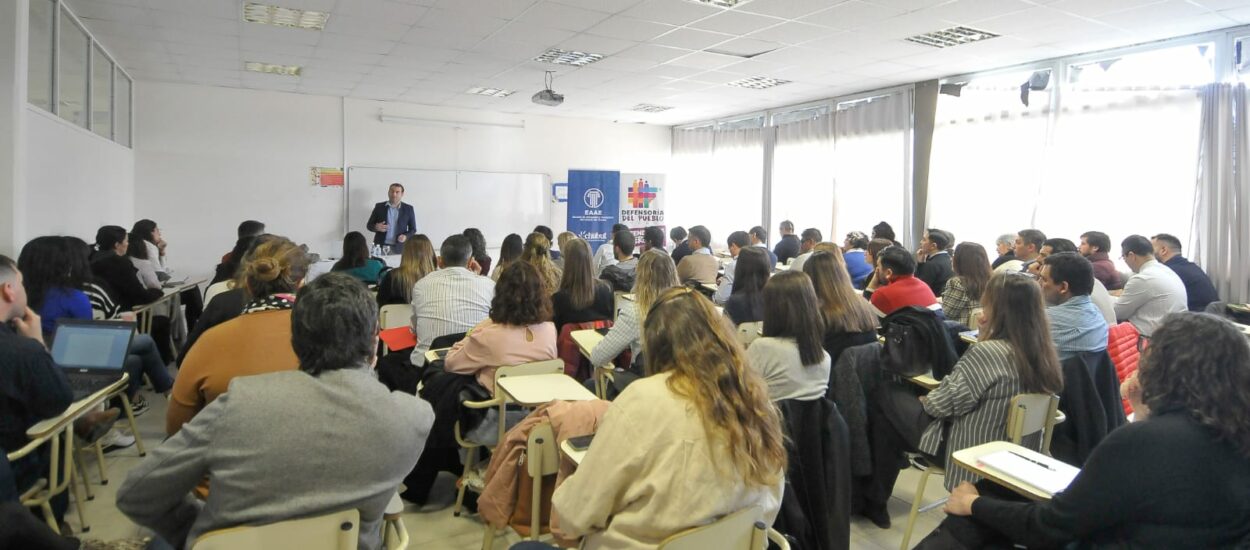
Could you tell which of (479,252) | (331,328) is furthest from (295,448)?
(479,252)

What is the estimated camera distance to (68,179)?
5.09m

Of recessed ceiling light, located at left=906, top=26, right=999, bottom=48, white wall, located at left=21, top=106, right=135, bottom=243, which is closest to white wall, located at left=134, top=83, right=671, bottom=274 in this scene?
white wall, located at left=21, top=106, right=135, bottom=243

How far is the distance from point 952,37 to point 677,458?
5547 millimetres

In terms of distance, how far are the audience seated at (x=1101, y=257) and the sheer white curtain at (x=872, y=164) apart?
8.08 ft

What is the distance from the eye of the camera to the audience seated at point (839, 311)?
3092 millimetres

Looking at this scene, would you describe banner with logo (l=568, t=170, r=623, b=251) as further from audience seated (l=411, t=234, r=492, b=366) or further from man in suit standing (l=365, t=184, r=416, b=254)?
audience seated (l=411, t=234, r=492, b=366)

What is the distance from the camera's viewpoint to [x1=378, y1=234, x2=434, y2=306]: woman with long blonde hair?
4504mm

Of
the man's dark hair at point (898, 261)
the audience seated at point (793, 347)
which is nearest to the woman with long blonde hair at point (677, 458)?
the audience seated at point (793, 347)

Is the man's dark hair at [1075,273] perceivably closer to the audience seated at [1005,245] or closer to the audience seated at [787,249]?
the audience seated at [1005,245]

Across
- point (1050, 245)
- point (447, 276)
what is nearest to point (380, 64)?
point (447, 276)

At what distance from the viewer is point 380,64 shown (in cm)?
703

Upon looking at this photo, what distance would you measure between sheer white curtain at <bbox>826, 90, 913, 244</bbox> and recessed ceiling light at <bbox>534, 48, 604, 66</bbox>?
3.64 metres

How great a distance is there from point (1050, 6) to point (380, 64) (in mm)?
5866

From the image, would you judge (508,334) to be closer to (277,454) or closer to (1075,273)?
(277,454)
